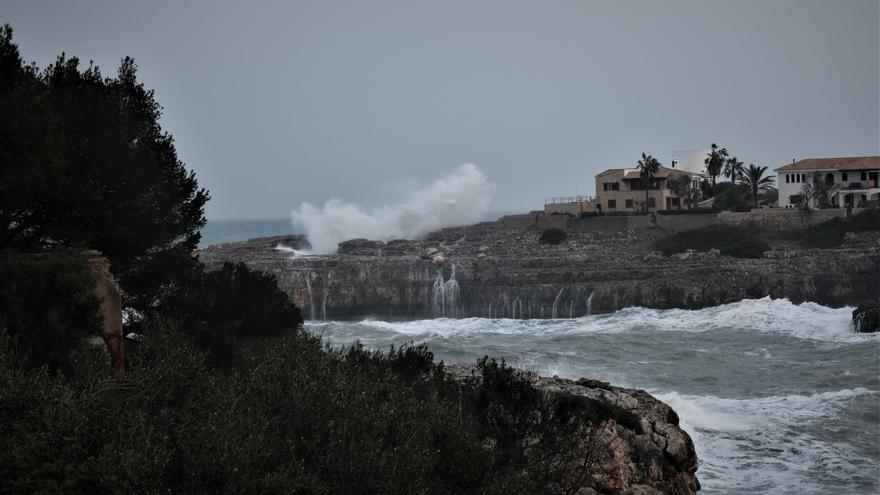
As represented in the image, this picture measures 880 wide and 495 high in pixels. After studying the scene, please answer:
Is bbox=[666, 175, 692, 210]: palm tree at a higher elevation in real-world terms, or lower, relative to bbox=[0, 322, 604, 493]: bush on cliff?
higher

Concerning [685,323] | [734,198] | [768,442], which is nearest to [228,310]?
[768,442]

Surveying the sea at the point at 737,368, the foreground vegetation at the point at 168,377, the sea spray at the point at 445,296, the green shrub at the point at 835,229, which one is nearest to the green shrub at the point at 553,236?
the sea spray at the point at 445,296

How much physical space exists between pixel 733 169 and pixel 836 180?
1562cm

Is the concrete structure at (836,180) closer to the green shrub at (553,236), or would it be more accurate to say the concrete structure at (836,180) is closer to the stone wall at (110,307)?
the green shrub at (553,236)

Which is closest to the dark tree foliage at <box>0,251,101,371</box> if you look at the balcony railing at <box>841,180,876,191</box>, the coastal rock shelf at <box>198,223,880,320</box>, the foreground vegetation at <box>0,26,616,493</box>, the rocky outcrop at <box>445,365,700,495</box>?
the foreground vegetation at <box>0,26,616,493</box>

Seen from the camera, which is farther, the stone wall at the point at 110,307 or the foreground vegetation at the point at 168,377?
the stone wall at the point at 110,307

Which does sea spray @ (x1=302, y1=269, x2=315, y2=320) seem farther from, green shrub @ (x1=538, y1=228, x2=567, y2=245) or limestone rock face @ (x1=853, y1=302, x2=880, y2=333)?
limestone rock face @ (x1=853, y1=302, x2=880, y2=333)

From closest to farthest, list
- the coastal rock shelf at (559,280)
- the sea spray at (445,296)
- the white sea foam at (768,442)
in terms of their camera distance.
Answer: the white sea foam at (768,442)
the coastal rock shelf at (559,280)
the sea spray at (445,296)

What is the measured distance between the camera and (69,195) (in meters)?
16.0

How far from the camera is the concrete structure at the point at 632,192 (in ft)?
243

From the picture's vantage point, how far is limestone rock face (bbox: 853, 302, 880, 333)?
37.9 m

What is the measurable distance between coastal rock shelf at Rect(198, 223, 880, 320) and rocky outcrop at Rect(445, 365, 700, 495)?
95.8ft

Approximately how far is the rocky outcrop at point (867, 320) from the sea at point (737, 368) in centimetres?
60

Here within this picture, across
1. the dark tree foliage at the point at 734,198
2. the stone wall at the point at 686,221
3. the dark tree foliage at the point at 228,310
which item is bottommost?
the dark tree foliage at the point at 228,310
